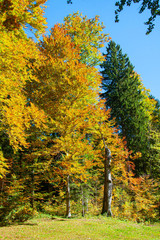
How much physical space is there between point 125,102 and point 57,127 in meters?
11.5

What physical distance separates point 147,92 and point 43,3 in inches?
802

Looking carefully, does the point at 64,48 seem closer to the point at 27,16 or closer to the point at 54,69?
the point at 54,69

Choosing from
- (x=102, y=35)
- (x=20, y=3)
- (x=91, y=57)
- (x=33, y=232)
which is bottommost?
(x=33, y=232)

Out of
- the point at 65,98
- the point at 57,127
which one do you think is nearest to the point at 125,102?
the point at 65,98

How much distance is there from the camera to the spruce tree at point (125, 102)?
16.4 metres

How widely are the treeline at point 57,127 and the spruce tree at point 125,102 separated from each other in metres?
0.18

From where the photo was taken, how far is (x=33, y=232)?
5.62 m

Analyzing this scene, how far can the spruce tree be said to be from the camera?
1641 centimetres

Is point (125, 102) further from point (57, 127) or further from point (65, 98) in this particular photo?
point (57, 127)

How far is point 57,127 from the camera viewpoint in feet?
26.7

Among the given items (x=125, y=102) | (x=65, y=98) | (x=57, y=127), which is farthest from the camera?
(x=125, y=102)

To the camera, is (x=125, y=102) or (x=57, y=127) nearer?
(x=57, y=127)

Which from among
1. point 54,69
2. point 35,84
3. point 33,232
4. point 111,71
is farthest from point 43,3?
point 111,71

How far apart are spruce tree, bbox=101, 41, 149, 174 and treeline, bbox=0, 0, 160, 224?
0.18 meters
